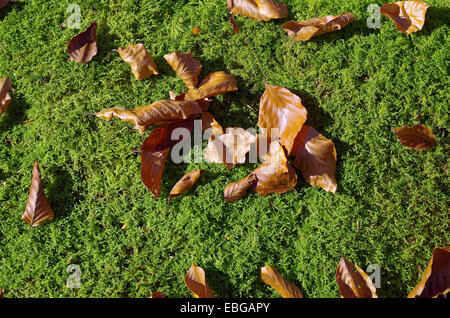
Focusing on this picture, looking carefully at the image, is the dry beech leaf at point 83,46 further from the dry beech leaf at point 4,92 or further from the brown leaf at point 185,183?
the brown leaf at point 185,183

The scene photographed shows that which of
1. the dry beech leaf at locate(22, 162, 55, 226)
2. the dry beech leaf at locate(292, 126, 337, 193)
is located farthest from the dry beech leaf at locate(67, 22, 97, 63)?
the dry beech leaf at locate(292, 126, 337, 193)

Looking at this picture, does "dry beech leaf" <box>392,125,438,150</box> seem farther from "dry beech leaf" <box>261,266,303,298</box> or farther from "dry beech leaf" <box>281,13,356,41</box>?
"dry beech leaf" <box>261,266,303,298</box>

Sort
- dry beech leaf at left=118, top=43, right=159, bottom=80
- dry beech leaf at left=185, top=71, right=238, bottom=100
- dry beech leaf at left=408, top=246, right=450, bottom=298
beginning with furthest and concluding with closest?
dry beech leaf at left=118, top=43, right=159, bottom=80 → dry beech leaf at left=185, top=71, right=238, bottom=100 → dry beech leaf at left=408, top=246, right=450, bottom=298

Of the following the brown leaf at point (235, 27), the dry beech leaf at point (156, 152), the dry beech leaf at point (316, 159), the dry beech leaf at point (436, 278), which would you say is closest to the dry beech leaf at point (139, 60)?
the dry beech leaf at point (156, 152)

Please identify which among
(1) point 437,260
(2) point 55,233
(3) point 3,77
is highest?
(3) point 3,77

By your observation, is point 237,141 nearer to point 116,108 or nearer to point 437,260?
point 116,108

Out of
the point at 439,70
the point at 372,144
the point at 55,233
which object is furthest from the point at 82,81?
the point at 439,70
